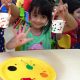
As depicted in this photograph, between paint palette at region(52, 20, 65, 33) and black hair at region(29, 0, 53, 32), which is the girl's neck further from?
paint palette at region(52, 20, 65, 33)

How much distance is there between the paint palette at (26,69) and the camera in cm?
83

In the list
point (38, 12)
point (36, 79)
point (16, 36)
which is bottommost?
point (36, 79)

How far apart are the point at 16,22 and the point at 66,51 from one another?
0.43 metres

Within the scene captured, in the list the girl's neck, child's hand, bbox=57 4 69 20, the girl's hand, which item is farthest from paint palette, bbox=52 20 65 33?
the girl's hand

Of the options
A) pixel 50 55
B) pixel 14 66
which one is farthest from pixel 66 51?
pixel 14 66

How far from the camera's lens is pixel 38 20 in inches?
49.4

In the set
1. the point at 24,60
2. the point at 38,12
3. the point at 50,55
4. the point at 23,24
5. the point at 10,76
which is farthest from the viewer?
the point at 23,24

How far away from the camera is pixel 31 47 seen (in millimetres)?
1312

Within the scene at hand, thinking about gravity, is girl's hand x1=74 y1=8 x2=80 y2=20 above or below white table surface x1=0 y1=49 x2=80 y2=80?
above

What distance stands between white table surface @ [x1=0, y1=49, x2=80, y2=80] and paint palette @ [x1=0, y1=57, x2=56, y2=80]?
0.05 metres

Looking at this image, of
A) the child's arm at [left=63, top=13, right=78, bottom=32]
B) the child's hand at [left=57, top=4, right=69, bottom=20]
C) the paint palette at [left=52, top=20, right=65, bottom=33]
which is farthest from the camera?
the child's arm at [left=63, top=13, right=78, bottom=32]

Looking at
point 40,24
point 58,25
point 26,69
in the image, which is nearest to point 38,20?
point 40,24

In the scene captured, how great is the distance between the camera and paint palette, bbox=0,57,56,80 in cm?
83

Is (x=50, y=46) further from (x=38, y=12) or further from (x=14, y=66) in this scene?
(x=14, y=66)
